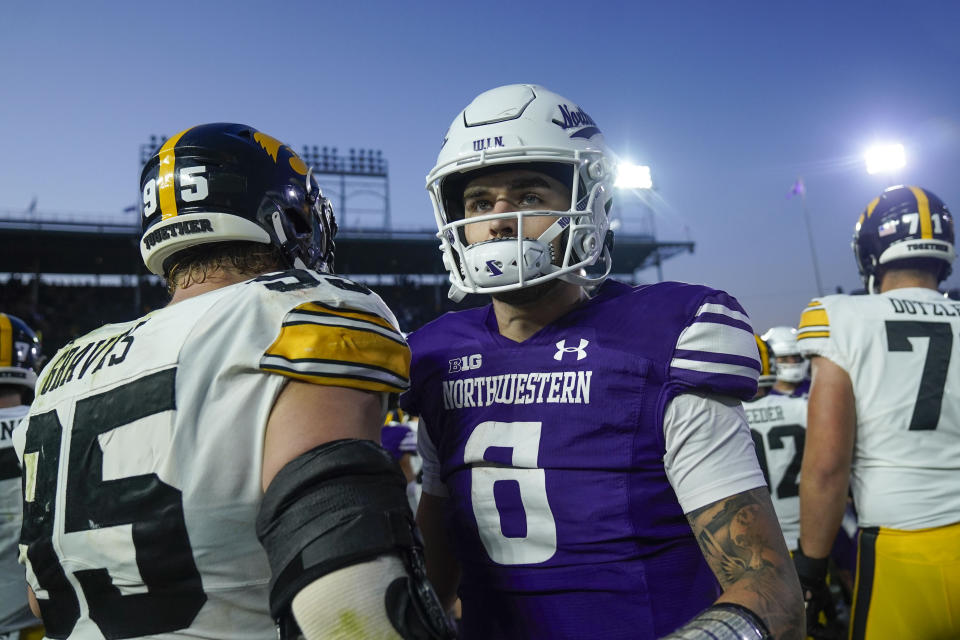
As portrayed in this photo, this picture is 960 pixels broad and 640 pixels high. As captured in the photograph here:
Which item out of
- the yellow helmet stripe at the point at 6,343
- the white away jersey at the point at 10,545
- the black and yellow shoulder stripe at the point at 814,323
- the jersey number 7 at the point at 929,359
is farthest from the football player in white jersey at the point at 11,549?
the jersey number 7 at the point at 929,359

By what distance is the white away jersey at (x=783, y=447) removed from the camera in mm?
4121

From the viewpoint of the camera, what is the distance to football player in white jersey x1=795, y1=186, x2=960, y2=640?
251 cm

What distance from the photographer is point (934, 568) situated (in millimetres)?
2482

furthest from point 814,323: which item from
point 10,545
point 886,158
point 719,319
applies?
point 886,158

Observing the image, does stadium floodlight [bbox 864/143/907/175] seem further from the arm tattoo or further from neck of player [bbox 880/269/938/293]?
the arm tattoo

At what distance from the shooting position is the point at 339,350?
3.80 ft

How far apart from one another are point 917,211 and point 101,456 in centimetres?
343

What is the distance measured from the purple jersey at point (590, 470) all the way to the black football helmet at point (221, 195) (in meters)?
0.70

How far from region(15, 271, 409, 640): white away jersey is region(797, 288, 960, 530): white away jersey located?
2.27 m

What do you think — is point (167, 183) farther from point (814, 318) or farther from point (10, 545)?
point (814, 318)

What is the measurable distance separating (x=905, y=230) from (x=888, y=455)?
3.63 feet

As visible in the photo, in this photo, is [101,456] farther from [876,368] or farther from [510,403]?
[876,368]

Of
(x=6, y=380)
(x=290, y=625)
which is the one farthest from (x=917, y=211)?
(x=6, y=380)

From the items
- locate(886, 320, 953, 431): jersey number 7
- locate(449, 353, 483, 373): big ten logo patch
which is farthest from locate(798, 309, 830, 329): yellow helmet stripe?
locate(449, 353, 483, 373): big ten logo patch
